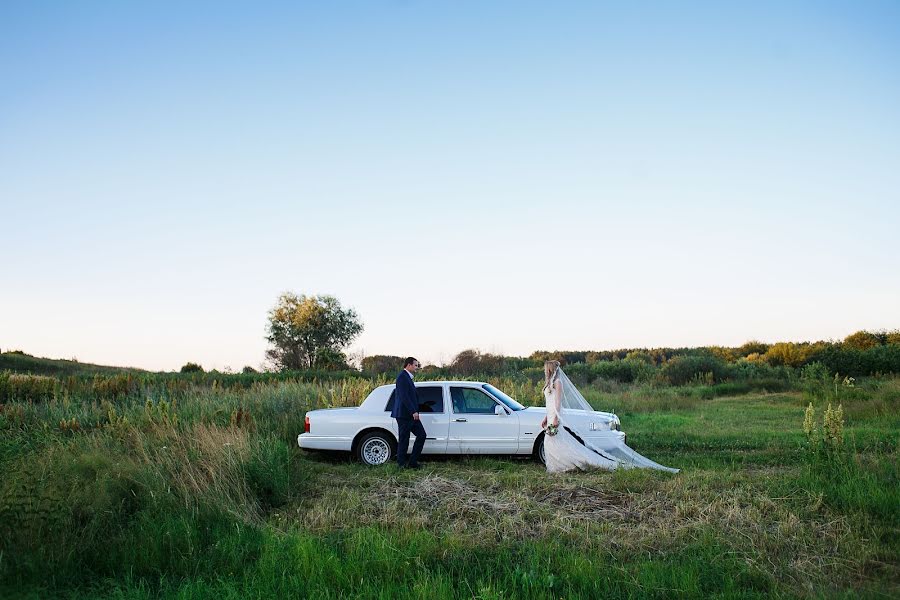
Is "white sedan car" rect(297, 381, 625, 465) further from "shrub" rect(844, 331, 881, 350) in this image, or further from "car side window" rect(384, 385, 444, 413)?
"shrub" rect(844, 331, 881, 350)

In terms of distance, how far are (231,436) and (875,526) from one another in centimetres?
823

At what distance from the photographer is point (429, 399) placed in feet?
41.6

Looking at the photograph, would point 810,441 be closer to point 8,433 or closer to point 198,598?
point 198,598

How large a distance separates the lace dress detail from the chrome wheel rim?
2843mm

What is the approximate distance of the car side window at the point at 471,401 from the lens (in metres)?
12.6

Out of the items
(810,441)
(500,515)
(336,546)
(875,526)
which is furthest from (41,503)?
(810,441)

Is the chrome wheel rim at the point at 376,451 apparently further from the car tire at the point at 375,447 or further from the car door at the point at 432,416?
the car door at the point at 432,416

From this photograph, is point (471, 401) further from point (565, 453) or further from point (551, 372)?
point (565, 453)

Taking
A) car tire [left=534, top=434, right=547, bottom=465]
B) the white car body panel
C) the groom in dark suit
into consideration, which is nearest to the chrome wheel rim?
the white car body panel

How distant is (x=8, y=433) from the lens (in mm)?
13141

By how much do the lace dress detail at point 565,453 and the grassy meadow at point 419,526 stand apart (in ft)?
1.48

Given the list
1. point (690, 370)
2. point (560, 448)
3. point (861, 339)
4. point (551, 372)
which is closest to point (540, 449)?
point (560, 448)

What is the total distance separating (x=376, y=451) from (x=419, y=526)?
5.09 m

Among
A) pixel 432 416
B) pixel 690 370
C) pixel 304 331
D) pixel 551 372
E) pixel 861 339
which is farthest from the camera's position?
pixel 304 331
